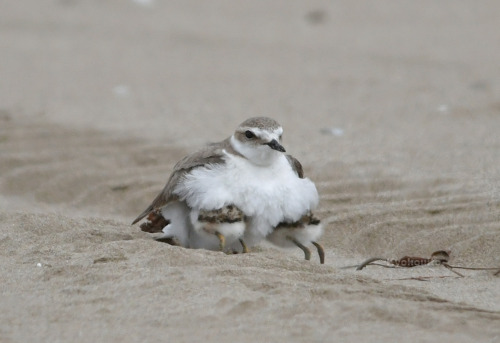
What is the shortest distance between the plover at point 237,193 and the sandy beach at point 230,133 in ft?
0.82

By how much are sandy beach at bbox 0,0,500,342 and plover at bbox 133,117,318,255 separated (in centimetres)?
25

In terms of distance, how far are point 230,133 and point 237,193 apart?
2.86 m

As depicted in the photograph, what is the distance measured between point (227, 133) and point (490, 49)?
450 cm

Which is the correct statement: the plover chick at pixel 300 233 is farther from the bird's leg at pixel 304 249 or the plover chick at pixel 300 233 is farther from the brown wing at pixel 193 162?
the brown wing at pixel 193 162

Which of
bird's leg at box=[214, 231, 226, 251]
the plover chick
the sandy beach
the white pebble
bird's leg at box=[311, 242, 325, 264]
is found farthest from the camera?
the white pebble

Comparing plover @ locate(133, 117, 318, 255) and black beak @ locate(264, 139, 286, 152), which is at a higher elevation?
black beak @ locate(264, 139, 286, 152)

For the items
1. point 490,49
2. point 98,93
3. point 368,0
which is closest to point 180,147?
point 98,93

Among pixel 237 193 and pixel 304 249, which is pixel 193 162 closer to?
pixel 237 193

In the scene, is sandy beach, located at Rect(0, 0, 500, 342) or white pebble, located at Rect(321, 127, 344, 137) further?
white pebble, located at Rect(321, 127, 344, 137)

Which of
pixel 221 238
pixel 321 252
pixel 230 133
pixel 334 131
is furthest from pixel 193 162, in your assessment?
pixel 334 131

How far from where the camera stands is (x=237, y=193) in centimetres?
504

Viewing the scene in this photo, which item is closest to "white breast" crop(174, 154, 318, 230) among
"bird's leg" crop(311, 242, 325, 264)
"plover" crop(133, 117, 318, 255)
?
"plover" crop(133, 117, 318, 255)

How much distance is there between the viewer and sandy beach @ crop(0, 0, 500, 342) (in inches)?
159

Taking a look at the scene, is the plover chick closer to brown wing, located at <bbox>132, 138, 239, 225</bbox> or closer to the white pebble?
brown wing, located at <bbox>132, 138, 239, 225</bbox>
